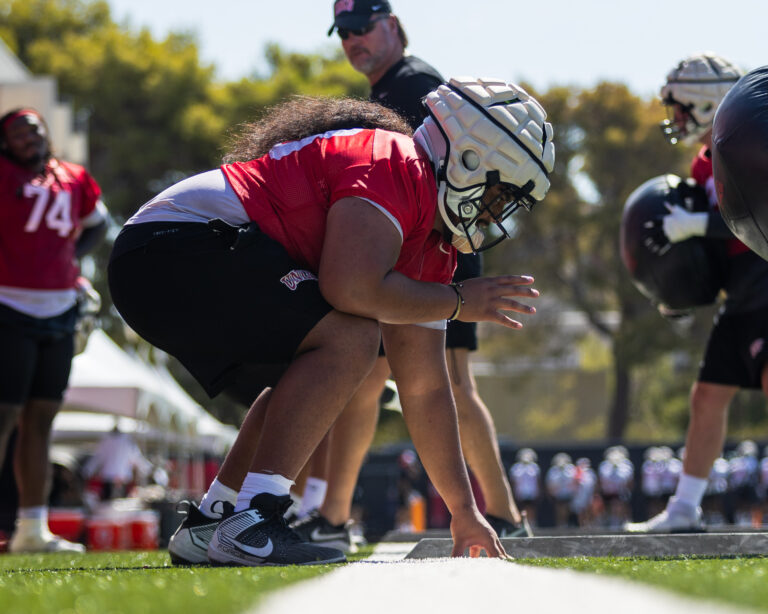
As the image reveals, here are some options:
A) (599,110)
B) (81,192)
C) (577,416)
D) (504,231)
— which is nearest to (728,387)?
(504,231)

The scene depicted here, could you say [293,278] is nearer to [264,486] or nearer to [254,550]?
[264,486]

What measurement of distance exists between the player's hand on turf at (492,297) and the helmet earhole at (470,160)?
0.32 metres

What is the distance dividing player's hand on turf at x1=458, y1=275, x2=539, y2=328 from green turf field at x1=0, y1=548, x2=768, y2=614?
67 centimetres

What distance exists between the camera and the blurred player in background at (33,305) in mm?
5082

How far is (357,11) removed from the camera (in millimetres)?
4805

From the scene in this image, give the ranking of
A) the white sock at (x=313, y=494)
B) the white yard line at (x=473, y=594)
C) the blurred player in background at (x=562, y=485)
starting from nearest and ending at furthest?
the white yard line at (x=473, y=594) < the white sock at (x=313, y=494) < the blurred player in background at (x=562, y=485)

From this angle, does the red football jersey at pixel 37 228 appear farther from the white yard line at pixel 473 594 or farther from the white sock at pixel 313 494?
the white yard line at pixel 473 594

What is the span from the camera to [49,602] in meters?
1.78

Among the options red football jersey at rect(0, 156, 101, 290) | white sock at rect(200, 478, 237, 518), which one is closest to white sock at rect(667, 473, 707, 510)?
white sock at rect(200, 478, 237, 518)

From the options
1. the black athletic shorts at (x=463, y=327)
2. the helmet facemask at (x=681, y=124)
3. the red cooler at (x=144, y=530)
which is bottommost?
the red cooler at (x=144, y=530)

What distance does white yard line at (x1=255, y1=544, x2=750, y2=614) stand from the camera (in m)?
1.55

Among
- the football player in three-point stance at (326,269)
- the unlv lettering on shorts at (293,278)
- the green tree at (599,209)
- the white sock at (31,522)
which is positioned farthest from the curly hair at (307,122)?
the green tree at (599,209)

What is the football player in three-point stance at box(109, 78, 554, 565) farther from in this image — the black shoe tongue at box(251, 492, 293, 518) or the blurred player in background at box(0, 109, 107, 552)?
the blurred player in background at box(0, 109, 107, 552)

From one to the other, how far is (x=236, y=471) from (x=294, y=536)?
0.46 metres
